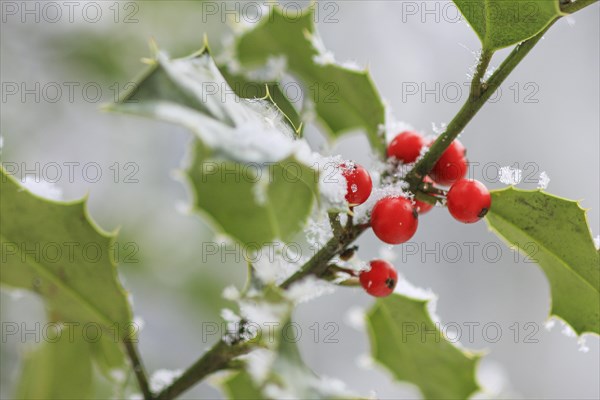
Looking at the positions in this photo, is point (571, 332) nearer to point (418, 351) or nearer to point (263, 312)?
point (418, 351)

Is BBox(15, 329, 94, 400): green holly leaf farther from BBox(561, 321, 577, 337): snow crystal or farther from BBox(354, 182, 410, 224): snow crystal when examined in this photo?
BBox(561, 321, 577, 337): snow crystal

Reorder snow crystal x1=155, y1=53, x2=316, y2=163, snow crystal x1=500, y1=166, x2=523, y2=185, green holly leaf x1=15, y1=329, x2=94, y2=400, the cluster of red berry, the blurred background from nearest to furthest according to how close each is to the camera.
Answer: snow crystal x1=155, y1=53, x2=316, y2=163, the cluster of red berry, snow crystal x1=500, y1=166, x2=523, y2=185, green holly leaf x1=15, y1=329, x2=94, y2=400, the blurred background

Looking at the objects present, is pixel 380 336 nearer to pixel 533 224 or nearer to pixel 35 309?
pixel 533 224

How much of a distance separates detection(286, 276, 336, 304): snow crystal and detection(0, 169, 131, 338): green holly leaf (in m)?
0.29

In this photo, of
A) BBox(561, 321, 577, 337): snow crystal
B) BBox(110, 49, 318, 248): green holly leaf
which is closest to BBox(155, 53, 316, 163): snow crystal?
BBox(110, 49, 318, 248): green holly leaf

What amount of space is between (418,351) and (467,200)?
367mm

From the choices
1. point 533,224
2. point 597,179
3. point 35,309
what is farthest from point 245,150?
point 597,179

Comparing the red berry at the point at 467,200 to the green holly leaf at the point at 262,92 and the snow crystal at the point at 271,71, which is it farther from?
the snow crystal at the point at 271,71

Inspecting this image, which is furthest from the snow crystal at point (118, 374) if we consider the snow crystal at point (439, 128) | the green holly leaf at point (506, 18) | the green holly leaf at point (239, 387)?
the green holly leaf at point (506, 18)

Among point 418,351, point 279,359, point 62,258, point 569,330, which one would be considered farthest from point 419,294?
point 62,258

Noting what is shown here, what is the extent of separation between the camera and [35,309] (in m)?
2.04

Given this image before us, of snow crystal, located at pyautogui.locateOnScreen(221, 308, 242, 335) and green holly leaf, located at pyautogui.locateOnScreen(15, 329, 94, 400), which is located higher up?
snow crystal, located at pyautogui.locateOnScreen(221, 308, 242, 335)

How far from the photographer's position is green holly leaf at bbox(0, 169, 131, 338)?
1.03m

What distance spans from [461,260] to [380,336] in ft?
9.78
